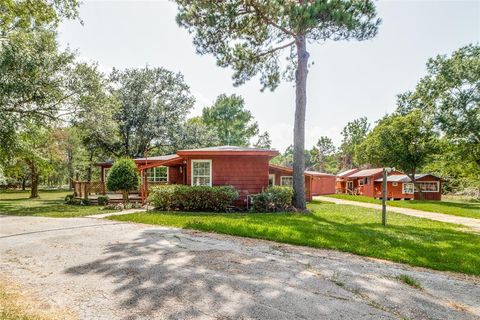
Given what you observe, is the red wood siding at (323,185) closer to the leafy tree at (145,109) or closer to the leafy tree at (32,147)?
the leafy tree at (145,109)

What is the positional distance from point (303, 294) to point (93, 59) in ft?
59.8

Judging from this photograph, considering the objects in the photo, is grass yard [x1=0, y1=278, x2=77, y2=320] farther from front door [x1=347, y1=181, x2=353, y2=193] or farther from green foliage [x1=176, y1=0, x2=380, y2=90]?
front door [x1=347, y1=181, x2=353, y2=193]

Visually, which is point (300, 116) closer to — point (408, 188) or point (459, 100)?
point (459, 100)

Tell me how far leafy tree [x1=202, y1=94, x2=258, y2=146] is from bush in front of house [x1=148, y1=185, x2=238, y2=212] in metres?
33.1

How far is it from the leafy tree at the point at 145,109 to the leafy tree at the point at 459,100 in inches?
819

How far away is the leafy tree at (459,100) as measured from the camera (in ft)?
65.5

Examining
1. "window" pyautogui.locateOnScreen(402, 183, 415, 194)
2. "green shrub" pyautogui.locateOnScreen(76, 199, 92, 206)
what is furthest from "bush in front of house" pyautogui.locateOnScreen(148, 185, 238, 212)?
"window" pyautogui.locateOnScreen(402, 183, 415, 194)

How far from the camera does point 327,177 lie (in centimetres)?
3378

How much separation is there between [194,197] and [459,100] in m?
20.3

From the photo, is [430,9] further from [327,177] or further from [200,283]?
[327,177]

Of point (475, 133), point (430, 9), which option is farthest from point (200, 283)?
point (475, 133)

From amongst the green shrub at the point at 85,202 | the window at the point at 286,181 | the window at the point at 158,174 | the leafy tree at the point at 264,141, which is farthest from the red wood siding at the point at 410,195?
the leafy tree at the point at 264,141

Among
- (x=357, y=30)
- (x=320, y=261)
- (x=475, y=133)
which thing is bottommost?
(x=320, y=261)

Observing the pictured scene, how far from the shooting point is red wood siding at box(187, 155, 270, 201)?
13711mm
